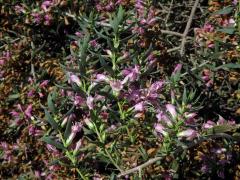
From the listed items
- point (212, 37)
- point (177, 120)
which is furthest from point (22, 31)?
point (177, 120)

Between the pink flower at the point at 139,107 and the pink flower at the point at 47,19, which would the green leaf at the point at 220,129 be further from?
the pink flower at the point at 47,19

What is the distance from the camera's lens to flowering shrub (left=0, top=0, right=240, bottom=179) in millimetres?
1846

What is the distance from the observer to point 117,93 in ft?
6.15

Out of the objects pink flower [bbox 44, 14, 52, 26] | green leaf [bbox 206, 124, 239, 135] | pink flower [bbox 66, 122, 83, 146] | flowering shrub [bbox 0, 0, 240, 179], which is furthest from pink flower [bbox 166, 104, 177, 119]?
pink flower [bbox 44, 14, 52, 26]

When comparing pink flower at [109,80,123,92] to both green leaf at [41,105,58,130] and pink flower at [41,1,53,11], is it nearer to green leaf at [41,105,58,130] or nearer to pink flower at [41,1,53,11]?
green leaf at [41,105,58,130]

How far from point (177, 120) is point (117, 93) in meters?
0.30

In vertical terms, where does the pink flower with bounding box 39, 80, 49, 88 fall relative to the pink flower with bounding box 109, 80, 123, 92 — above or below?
below

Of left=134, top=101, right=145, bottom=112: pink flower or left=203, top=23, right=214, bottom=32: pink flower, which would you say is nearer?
left=134, top=101, right=145, bottom=112: pink flower

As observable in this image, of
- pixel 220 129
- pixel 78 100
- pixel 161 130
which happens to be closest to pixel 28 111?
pixel 78 100

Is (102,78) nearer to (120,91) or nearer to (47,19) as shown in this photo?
(120,91)

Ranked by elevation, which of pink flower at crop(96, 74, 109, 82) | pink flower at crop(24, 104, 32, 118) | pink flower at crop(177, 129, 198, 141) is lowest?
pink flower at crop(24, 104, 32, 118)

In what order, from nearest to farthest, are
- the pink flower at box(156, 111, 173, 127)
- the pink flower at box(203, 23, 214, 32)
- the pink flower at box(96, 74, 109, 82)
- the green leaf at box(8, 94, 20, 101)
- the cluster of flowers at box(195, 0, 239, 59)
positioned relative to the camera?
the pink flower at box(156, 111, 173, 127) → the pink flower at box(96, 74, 109, 82) → the cluster of flowers at box(195, 0, 239, 59) → the pink flower at box(203, 23, 214, 32) → the green leaf at box(8, 94, 20, 101)

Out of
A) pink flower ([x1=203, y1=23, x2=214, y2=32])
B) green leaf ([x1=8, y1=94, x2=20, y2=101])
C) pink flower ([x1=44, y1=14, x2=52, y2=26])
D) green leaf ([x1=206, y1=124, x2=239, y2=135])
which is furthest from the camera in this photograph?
pink flower ([x1=44, y1=14, x2=52, y2=26])

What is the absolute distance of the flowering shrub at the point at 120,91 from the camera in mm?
1846
